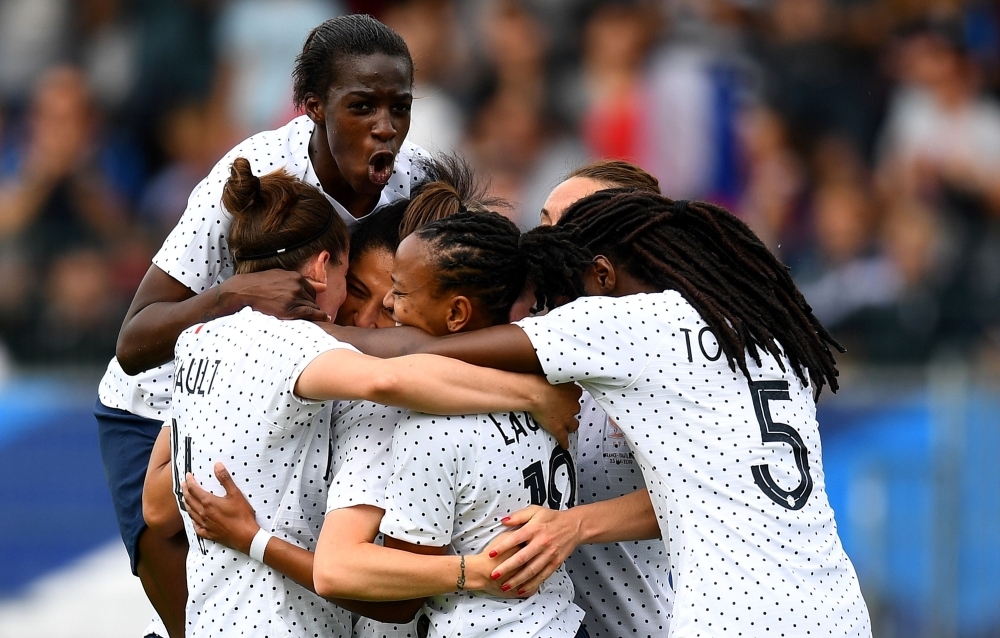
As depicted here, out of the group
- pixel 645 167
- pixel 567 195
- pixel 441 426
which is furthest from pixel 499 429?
pixel 645 167

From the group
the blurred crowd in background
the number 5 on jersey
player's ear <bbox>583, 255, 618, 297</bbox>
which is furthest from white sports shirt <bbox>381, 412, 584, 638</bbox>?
the blurred crowd in background

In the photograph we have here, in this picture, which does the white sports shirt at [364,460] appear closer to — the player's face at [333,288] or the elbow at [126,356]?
A: the player's face at [333,288]

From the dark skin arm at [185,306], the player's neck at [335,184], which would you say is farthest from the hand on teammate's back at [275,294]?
the player's neck at [335,184]

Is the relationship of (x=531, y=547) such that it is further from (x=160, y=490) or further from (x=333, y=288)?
(x=160, y=490)

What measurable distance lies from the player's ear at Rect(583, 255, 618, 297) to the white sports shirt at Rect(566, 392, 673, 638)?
42 centimetres

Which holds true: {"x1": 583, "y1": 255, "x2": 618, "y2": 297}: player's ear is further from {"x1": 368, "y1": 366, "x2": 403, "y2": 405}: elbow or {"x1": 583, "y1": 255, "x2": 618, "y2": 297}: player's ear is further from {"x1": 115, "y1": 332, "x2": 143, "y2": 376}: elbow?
{"x1": 115, "y1": 332, "x2": 143, "y2": 376}: elbow

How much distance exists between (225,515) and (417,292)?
67 cm

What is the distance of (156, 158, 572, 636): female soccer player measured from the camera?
302 centimetres

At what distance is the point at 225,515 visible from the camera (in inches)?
123

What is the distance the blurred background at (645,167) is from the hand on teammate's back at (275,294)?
14.2ft

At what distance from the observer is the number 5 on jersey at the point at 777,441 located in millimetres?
3127

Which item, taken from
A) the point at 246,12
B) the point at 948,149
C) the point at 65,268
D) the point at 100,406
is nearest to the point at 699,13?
the point at 948,149

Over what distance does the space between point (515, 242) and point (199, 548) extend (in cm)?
104

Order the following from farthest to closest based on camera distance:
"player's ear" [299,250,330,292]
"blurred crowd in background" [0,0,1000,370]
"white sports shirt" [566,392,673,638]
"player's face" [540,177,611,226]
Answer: "blurred crowd in background" [0,0,1000,370]
"player's face" [540,177,611,226]
"white sports shirt" [566,392,673,638]
"player's ear" [299,250,330,292]
